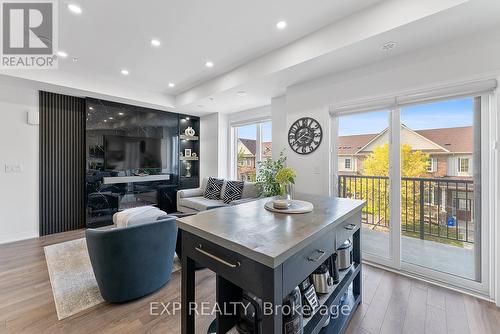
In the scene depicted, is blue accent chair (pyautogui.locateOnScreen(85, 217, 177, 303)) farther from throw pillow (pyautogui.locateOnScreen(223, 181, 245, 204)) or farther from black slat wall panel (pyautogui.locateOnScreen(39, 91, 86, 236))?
black slat wall panel (pyautogui.locateOnScreen(39, 91, 86, 236))

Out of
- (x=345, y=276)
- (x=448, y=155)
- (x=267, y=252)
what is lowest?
(x=345, y=276)

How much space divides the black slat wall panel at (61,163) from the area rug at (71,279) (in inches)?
35.6

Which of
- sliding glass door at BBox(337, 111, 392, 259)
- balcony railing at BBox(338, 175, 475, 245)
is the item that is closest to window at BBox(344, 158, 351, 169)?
sliding glass door at BBox(337, 111, 392, 259)

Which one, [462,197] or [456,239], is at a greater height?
[462,197]

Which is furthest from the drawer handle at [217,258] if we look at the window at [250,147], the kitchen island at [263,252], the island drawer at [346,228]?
the window at [250,147]

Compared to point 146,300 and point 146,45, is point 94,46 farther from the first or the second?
point 146,300

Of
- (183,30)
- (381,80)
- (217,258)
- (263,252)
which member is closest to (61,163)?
(183,30)

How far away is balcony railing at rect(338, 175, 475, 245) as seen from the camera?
235cm

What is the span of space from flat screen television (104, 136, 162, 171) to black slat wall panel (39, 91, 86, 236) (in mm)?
439

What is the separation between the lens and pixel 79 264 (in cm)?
266

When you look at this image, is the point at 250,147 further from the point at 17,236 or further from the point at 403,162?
the point at 17,236

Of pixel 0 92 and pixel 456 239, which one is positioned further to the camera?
pixel 0 92

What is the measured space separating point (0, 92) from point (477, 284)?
265 inches

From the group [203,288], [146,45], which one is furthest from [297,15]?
[203,288]
